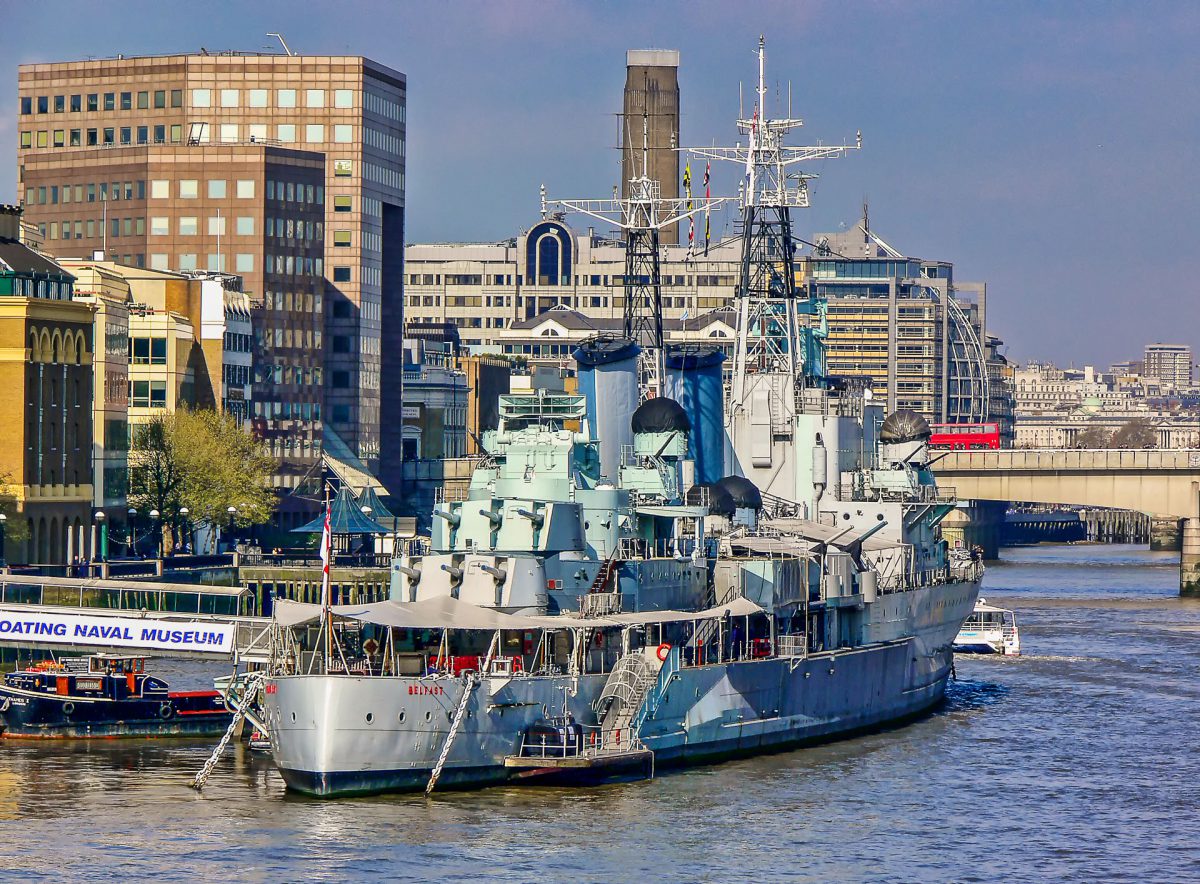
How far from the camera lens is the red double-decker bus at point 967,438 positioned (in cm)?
17600

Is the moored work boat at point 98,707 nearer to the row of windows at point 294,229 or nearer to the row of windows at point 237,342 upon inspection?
the row of windows at point 237,342

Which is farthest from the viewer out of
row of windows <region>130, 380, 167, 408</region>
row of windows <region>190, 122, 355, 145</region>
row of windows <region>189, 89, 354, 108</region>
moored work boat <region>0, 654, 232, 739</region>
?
row of windows <region>190, 122, 355, 145</region>

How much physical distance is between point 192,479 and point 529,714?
66121 mm

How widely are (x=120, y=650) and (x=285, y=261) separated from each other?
85.9 meters

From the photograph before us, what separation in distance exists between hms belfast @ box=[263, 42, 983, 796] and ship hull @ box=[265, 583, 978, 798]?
8 centimetres

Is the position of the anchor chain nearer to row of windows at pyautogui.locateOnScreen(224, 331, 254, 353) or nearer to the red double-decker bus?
row of windows at pyautogui.locateOnScreen(224, 331, 254, 353)

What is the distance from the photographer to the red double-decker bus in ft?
577

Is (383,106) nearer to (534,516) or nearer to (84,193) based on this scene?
(84,193)

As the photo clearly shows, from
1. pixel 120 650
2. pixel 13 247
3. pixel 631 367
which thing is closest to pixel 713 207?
pixel 631 367

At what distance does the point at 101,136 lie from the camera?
174 meters

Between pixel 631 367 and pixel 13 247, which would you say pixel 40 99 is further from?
pixel 631 367

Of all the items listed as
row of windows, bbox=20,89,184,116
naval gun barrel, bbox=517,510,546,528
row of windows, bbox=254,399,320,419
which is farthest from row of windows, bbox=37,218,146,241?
naval gun barrel, bbox=517,510,546,528

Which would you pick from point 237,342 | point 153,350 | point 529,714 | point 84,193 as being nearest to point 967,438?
point 237,342

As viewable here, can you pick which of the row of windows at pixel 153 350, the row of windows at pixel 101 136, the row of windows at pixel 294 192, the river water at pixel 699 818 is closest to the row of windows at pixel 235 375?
the row of windows at pixel 153 350
